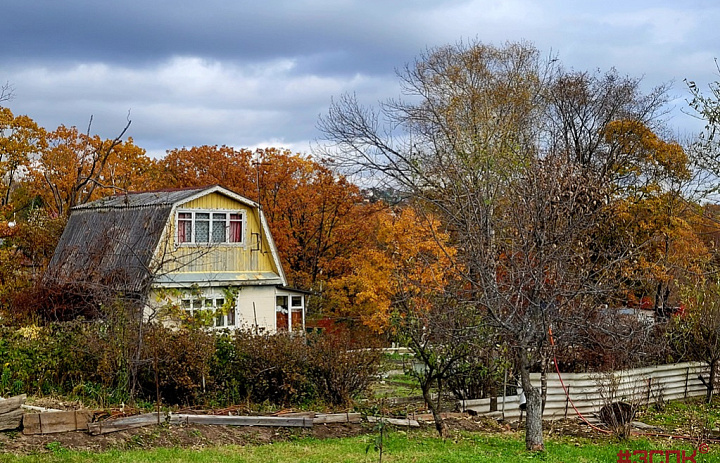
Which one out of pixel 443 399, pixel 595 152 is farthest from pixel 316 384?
pixel 595 152

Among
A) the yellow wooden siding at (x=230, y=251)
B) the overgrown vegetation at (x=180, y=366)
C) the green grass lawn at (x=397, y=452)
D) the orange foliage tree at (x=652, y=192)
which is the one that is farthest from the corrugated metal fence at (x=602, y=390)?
the yellow wooden siding at (x=230, y=251)

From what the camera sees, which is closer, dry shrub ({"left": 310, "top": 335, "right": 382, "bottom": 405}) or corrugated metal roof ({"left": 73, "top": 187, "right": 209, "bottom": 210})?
dry shrub ({"left": 310, "top": 335, "right": 382, "bottom": 405})

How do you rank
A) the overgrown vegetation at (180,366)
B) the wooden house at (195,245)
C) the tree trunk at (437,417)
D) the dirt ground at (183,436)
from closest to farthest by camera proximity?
the dirt ground at (183,436), the tree trunk at (437,417), the overgrown vegetation at (180,366), the wooden house at (195,245)

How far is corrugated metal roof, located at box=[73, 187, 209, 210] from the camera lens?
1083 inches

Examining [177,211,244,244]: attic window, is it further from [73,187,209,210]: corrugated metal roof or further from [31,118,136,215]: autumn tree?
[31,118,136,215]: autumn tree

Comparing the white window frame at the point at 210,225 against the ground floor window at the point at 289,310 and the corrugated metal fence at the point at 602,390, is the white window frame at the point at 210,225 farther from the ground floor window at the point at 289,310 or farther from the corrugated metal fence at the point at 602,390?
the corrugated metal fence at the point at 602,390

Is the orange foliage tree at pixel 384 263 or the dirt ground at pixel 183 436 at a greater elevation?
the orange foliage tree at pixel 384 263

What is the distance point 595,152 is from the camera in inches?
1543

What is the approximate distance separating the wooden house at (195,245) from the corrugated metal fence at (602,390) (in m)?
11.0

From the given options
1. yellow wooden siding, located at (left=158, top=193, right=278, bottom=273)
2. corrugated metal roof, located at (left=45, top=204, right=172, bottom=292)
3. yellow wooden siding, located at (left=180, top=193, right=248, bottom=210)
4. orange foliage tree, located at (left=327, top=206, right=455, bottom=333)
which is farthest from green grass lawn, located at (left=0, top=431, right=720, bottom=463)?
yellow wooden siding, located at (left=180, top=193, right=248, bottom=210)

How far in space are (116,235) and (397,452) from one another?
59.8ft

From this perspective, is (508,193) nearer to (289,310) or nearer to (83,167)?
(289,310)

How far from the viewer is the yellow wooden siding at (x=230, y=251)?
28188mm

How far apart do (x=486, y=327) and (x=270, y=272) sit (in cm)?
1844
